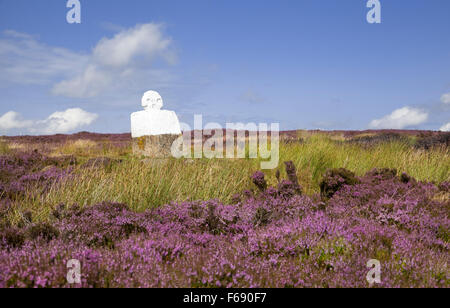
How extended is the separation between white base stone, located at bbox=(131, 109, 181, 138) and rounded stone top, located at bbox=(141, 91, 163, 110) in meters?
0.16

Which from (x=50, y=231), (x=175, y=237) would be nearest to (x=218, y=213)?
(x=175, y=237)

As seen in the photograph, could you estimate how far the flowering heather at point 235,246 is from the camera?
2805mm

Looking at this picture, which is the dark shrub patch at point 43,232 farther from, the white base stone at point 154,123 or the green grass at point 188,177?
the white base stone at point 154,123

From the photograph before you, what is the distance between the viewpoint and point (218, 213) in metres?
4.55

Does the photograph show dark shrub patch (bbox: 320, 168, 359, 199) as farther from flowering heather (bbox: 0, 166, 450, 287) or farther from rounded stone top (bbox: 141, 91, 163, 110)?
rounded stone top (bbox: 141, 91, 163, 110)

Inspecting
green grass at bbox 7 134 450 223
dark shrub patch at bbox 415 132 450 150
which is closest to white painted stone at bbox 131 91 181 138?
green grass at bbox 7 134 450 223

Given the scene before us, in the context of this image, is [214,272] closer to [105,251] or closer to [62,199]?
[105,251]

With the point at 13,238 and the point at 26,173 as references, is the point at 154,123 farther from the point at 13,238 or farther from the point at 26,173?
the point at 13,238

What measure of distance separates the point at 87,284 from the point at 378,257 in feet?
8.33

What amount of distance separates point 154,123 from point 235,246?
31.1ft

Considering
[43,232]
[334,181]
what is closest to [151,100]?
[334,181]

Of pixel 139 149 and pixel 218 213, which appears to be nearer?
pixel 218 213

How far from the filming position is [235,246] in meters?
3.55

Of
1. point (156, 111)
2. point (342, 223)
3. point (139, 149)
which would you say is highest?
point (156, 111)
